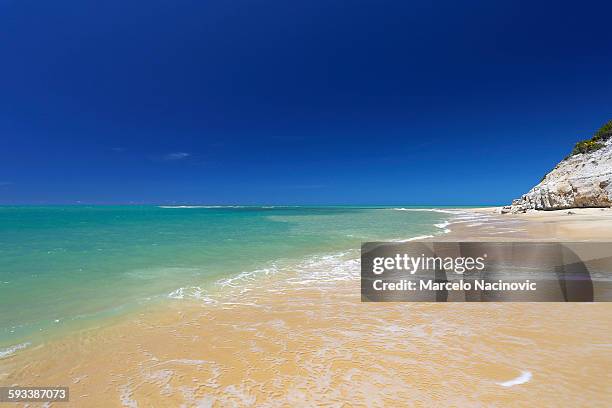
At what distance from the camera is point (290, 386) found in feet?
11.7

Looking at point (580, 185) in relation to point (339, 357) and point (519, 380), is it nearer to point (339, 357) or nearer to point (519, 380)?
point (519, 380)

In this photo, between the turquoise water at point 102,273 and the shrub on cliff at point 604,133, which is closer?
the turquoise water at point 102,273

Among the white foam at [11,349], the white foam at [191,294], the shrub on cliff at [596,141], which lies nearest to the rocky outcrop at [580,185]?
the shrub on cliff at [596,141]

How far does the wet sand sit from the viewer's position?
3375 mm

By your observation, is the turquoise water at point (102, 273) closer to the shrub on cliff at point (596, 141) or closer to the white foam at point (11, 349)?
the white foam at point (11, 349)

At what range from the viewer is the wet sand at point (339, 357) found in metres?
3.38

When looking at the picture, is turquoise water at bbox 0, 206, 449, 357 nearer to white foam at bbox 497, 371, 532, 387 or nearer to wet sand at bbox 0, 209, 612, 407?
wet sand at bbox 0, 209, 612, 407

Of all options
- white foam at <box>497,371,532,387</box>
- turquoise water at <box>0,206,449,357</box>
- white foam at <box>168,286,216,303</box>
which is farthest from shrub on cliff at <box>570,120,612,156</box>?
white foam at <box>168,286,216,303</box>

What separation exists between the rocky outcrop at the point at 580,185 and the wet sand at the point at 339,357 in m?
34.5

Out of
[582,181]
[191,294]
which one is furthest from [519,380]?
[582,181]

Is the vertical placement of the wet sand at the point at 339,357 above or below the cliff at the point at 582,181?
below

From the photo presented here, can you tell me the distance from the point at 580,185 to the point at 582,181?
475 millimetres

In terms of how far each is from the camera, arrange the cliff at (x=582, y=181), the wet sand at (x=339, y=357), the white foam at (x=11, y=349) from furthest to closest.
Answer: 1. the cliff at (x=582, y=181)
2. the white foam at (x=11, y=349)
3. the wet sand at (x=339, y=357)

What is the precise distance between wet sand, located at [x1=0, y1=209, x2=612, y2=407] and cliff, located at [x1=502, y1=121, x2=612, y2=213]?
114 ft
